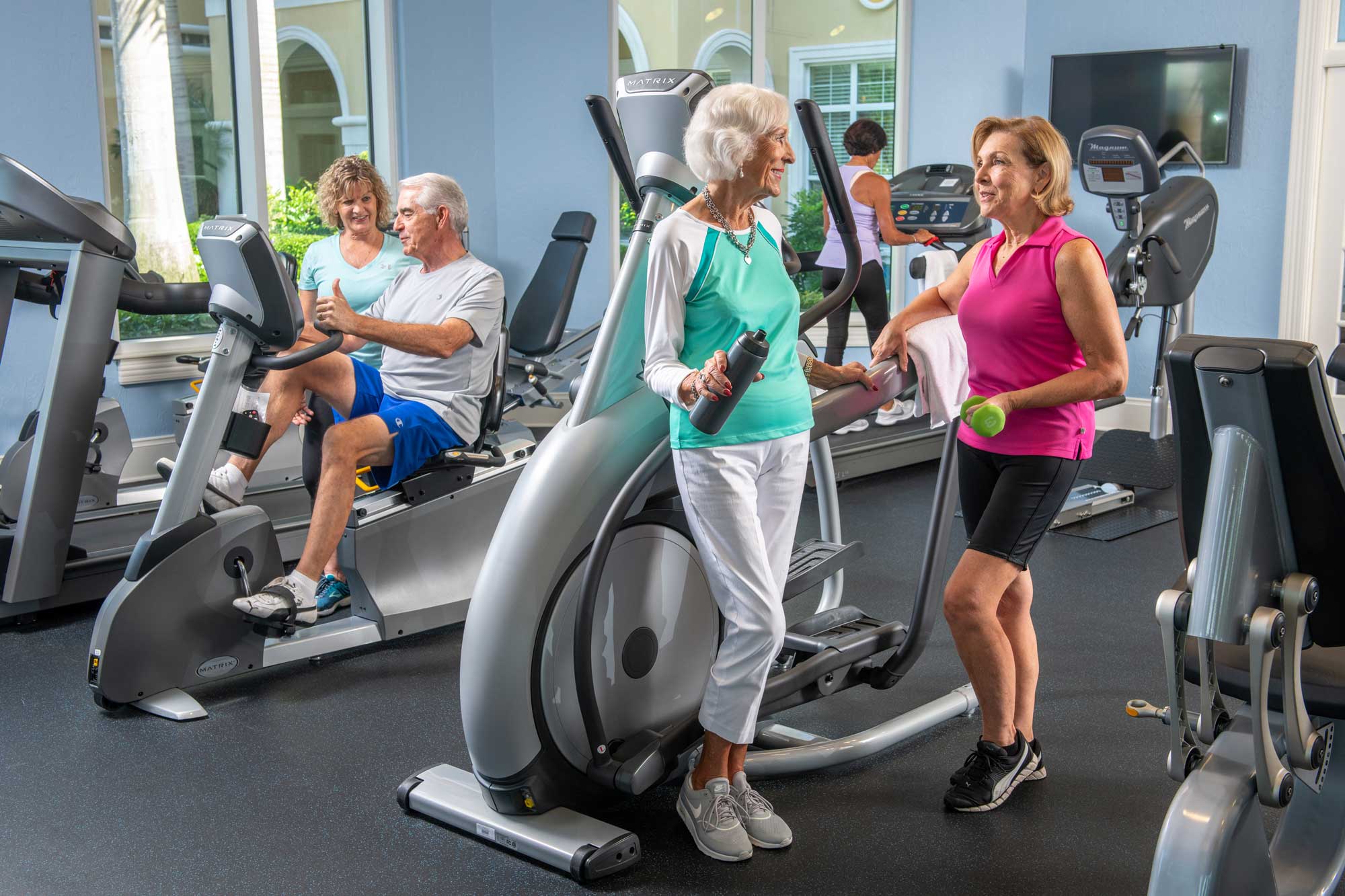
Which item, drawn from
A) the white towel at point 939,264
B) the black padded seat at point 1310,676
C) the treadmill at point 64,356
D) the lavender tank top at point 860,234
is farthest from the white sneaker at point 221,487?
the white towel at point 939,264

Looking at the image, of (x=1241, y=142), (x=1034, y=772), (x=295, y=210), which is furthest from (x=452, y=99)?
(x=1034, y=772)

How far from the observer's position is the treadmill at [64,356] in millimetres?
3539

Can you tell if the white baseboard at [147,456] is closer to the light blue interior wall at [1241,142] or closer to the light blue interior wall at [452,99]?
the light blue interior wall at [452,99]

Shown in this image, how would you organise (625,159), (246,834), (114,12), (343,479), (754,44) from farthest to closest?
(754,44) < (114,12) < (343,479) < (625,159) < (246,834)

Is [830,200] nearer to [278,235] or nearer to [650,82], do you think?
[650,82]

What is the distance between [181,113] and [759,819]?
472 centimetres

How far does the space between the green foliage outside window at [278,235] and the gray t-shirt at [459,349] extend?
2226 millimetres

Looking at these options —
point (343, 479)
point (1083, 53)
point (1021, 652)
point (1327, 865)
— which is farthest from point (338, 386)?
point (1083, 53)

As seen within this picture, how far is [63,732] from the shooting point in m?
3.03

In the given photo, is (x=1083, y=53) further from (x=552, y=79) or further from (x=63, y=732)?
(x=63, y=732)

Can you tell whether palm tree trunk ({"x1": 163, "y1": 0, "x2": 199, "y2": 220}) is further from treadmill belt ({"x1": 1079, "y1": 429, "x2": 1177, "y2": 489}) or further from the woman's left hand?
treadmill belt ({"x1": 1079, "y1": 429, "x2": 1177, "y2": 489})

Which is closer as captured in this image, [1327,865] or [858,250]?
[1327,865]

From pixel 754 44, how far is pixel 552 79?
4.55 feet

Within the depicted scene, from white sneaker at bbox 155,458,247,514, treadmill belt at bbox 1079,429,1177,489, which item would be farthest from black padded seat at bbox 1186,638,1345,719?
treadmill belt at bbox 1079,429,1177,489
